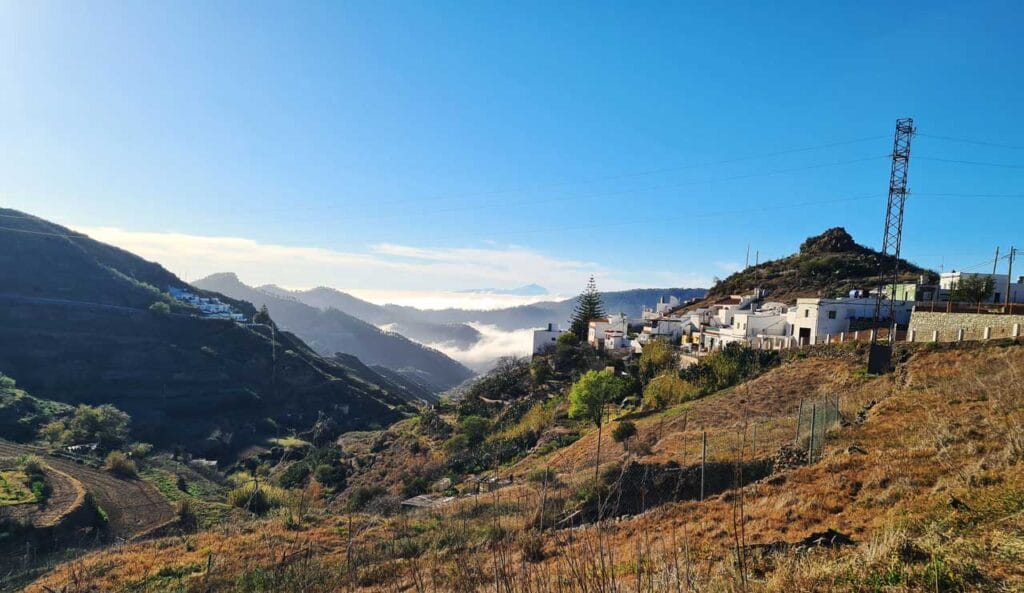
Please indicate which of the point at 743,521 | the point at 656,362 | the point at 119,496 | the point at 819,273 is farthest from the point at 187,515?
the point at 819,273

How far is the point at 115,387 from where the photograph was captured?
5372cm

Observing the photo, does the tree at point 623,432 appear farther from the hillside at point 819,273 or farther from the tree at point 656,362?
the hillside at point 819,273

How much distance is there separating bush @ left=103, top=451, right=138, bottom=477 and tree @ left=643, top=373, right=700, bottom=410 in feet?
110

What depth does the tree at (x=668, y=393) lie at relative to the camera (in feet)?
86.0

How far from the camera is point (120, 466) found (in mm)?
31953

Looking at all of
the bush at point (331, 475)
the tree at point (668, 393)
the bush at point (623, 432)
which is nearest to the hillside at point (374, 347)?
the bush at point (331, 475)

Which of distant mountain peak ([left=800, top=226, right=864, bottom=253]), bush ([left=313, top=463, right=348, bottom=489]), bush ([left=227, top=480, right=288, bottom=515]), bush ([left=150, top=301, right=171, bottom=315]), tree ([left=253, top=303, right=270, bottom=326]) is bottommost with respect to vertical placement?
bush ([left=313, top=463, right=348, bottom=489])

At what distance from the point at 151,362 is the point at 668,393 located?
62.4 meters

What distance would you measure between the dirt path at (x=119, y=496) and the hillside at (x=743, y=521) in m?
12.7

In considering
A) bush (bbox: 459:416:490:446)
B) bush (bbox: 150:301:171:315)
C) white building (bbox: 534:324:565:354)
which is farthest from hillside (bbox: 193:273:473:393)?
bush (bbox: 459:416:490:446)

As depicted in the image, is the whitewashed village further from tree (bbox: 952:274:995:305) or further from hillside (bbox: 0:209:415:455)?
hillside (bbox: 0:209:415:455)

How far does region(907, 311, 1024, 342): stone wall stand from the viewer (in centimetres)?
1823

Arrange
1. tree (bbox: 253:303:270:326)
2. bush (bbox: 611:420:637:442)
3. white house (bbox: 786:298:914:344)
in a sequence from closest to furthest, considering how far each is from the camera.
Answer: bush (bbox: 611:420:637:442)
white house (bbox: 786:298:914:344)
tree (bbox: 253:303:270:326)

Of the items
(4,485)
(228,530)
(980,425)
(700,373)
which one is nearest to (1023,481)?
(980,425)
